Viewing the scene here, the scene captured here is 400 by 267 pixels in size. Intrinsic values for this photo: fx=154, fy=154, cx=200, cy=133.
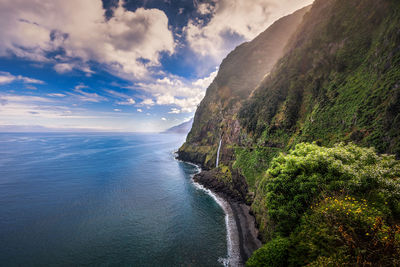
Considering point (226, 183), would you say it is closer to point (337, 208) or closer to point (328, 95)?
point (328, 95)

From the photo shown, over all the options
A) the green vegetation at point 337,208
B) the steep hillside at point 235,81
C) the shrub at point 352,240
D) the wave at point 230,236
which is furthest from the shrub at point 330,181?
the steep hillside at point 235,81

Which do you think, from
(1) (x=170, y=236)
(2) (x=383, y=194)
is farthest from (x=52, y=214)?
(2) (x=383, y=194)

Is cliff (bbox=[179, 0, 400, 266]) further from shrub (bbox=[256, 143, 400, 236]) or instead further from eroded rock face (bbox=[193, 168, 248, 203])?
eroded rock face (bbox=[193, 168, 248, 203])

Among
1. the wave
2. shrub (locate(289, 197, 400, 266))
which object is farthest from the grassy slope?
shrub (locate(289, 197, 400, 266))

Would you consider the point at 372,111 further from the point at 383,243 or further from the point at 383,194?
the point at 383,243

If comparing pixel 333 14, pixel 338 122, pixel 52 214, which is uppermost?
pixel 333 14
